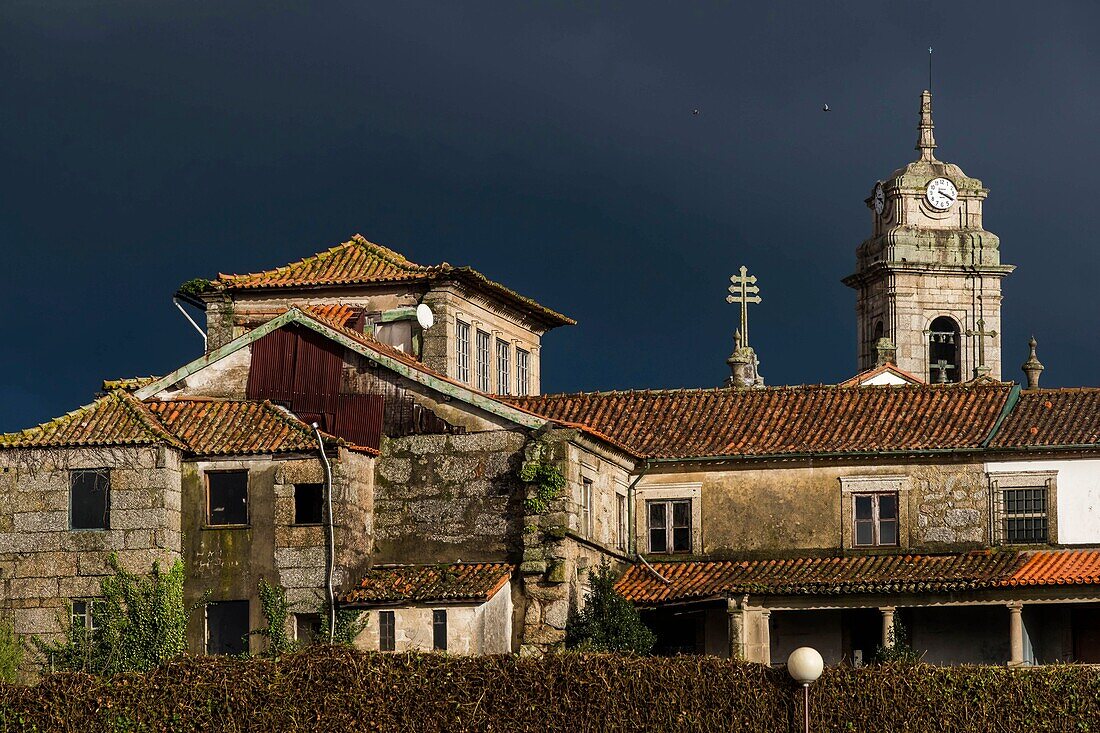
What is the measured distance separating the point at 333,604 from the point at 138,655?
3.52 metres

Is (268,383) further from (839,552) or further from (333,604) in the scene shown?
(839,552)

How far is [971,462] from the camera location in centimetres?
4981

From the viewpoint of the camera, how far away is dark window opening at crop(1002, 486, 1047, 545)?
163 feet

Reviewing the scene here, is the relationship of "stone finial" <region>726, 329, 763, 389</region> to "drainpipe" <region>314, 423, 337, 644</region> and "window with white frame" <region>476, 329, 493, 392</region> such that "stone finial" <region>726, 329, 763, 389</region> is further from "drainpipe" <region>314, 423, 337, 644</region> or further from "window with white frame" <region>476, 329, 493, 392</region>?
"drainpipe" <region>314, 423, 337, 644</region>

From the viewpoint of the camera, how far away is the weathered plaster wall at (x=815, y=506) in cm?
4981

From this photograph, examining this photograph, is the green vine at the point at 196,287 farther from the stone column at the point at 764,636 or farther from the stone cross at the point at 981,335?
the stone cross at the point at 981,335

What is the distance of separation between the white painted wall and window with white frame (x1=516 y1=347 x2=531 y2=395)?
13.4 metres

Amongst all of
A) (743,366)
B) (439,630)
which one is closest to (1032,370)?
(743,366)

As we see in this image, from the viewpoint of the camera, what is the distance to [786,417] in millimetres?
51812

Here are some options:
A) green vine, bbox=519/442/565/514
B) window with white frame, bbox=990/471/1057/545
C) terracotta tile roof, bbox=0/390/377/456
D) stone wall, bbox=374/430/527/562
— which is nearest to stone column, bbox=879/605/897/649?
window with white frame, bbox=990/471/1057/545

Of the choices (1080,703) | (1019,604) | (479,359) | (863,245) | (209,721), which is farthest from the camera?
(863,245)

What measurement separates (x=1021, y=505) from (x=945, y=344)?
1508 inches

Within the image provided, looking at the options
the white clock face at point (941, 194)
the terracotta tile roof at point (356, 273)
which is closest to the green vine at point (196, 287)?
the terracotta tile roof at point (356, 273)

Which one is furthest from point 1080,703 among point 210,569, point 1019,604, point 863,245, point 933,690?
point 863,245
